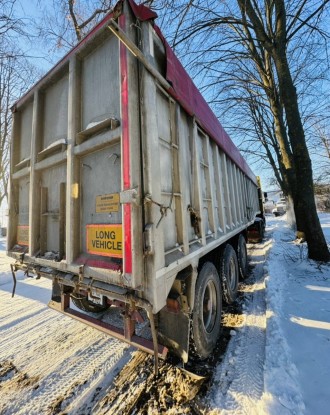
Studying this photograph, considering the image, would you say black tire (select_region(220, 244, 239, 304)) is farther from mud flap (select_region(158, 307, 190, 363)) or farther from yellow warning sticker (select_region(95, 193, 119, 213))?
yellow warning sticker (select_region(95, 193, 119, 213))

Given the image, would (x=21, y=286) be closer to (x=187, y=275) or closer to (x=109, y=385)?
(x=109, y=385)

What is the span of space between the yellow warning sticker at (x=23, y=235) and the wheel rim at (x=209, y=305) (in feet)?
8.38

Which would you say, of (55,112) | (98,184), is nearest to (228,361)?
(98,184)

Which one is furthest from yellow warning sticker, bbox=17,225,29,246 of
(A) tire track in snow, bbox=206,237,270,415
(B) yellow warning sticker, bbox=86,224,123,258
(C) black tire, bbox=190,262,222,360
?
(A) tire track in snow, bbox=206,237,270,415

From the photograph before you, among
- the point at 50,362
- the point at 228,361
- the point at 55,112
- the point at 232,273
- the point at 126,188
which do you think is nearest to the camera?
the point at 126,188

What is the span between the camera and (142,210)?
5.89 ft

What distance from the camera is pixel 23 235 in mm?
3178

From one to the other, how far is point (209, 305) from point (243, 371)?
2.59 ft

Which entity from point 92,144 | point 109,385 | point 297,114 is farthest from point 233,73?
point 109,385

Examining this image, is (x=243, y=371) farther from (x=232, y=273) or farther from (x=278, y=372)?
(x=232, y=273)

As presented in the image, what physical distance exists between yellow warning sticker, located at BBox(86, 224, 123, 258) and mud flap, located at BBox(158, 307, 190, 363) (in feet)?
2.87

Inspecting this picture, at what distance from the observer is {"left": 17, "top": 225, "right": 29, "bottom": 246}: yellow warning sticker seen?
310 centimetres

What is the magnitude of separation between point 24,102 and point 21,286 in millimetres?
4227

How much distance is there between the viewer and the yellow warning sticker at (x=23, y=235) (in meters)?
3.10
